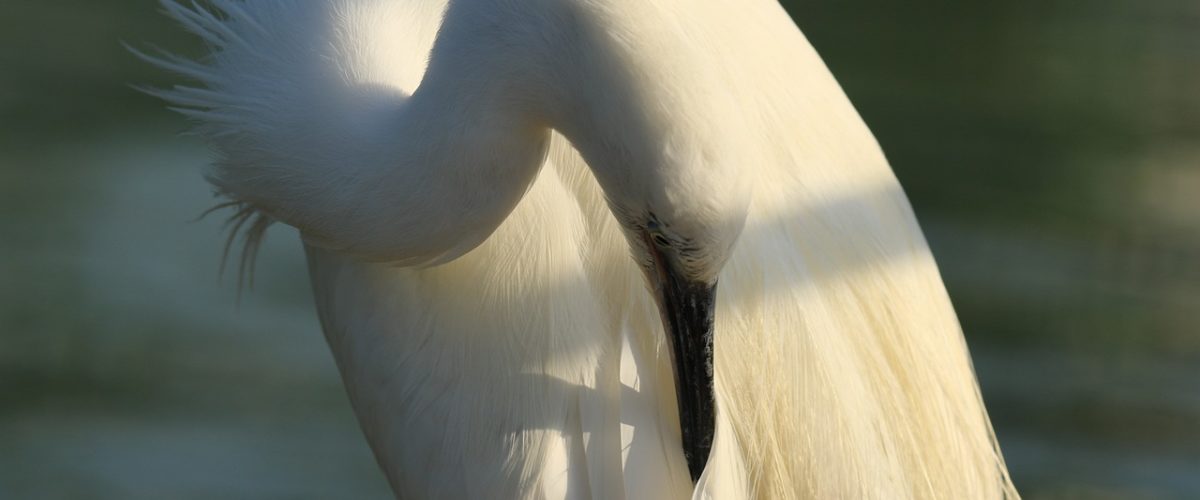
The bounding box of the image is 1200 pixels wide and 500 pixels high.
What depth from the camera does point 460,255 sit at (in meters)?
1.83

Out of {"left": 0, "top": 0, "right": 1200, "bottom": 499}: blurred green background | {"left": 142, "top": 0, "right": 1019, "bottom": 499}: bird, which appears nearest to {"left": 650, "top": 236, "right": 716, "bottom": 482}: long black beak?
{"left": 142, "top": 0, "right": 1019, "bottom": 499}: bird

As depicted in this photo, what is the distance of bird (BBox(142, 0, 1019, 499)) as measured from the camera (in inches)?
66.9

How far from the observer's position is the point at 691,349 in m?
1.66

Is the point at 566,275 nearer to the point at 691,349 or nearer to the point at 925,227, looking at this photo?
the point at 691,349

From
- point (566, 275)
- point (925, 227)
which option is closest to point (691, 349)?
point (566, 275)

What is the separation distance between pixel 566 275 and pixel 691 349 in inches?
12.6

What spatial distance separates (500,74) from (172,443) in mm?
→ 2321

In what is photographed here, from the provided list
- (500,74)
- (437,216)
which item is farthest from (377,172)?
(500,74)

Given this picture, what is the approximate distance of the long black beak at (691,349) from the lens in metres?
1.62

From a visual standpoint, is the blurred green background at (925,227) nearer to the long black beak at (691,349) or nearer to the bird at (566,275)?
the bird at (566,275)

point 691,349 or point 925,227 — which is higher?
point 925,227

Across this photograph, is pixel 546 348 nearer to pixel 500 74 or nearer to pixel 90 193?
pixel 500 74

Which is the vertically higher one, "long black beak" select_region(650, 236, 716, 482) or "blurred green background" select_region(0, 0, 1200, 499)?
"blurred green background" select_region(0, 0, 1200, 499)

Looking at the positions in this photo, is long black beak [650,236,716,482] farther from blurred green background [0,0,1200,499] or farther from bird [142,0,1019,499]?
blurred green background [0,0,1200,499]
